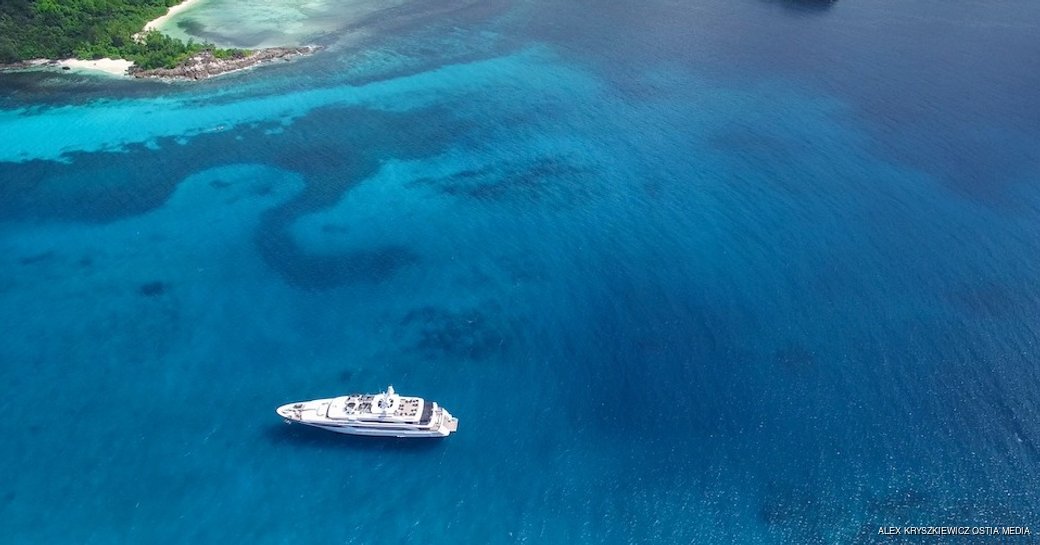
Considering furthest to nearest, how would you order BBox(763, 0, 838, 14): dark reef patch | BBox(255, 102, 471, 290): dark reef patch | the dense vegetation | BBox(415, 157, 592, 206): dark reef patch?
BBox(763, 0, 838, 14): dark reef patch < the dense vegetation < BBox(415, 157, 592, 206): dark reef patch < BBox(255, 102, 471, 290): dark reef patch

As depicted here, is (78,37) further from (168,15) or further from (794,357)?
(794,357)

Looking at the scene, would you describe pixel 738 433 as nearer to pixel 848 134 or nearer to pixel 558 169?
pixel 558 169

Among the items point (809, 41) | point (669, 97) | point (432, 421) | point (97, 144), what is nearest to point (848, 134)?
point (669, 97)

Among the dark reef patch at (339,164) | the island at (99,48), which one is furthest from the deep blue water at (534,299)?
the island at (99,48)

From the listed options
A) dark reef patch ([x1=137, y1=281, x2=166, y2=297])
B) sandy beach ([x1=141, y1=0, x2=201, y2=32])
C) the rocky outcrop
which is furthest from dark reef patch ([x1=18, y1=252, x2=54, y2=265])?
sandy beach ([x1=141, y1=0, x2=201, y2=32])

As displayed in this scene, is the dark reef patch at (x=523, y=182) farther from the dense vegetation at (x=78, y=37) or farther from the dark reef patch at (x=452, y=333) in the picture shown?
the dense vegetation at (x=78, y=37)

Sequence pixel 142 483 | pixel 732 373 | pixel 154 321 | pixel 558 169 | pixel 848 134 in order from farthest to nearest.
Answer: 1. pixel 848 134
2. pixel 558 169
3. pixel 154 321
4. pixel 732 373
5. pixel 142 483

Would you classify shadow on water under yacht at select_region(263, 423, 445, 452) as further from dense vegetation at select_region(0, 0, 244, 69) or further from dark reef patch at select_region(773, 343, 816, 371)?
dense vegetation at select_region(0, 0, 244, 69)
